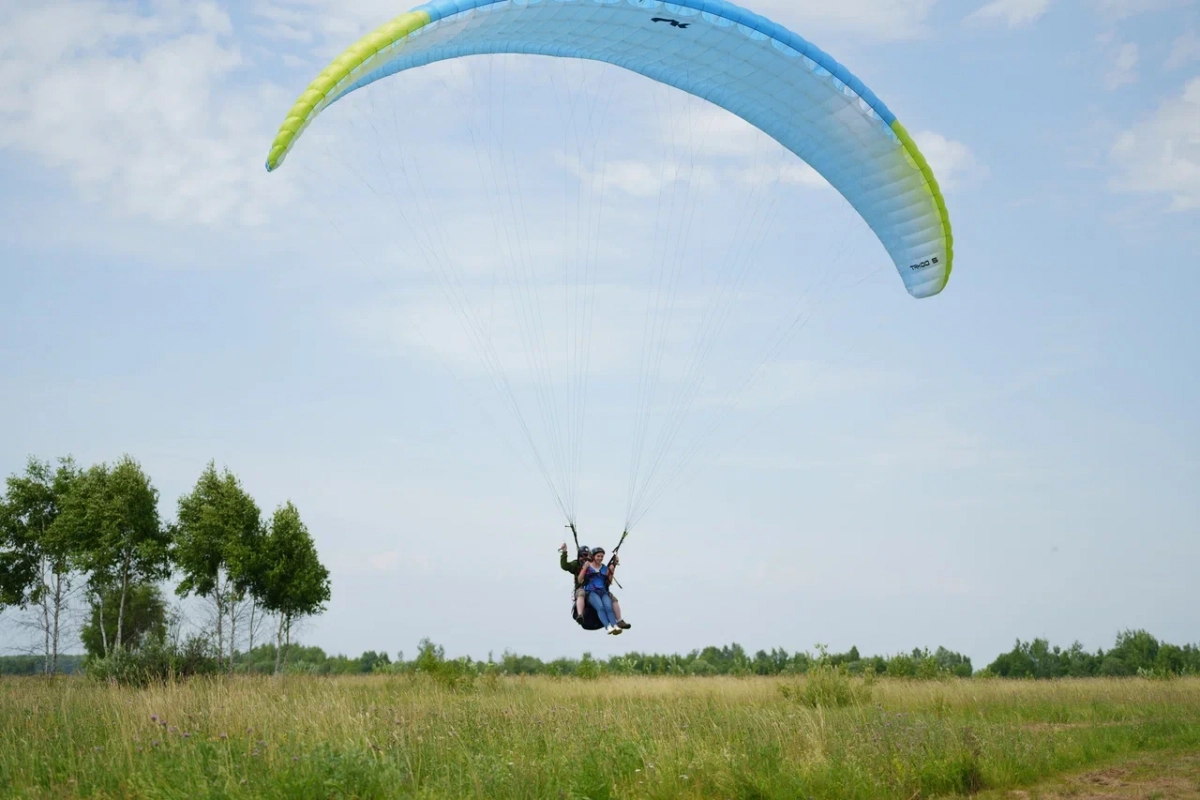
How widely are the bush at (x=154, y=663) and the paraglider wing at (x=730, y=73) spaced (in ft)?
32.9

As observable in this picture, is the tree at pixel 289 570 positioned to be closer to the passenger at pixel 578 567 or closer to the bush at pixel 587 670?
the bush at pixel 587 670

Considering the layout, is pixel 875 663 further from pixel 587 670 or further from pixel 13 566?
pixel 13 566

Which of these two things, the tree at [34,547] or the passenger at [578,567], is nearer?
the passenger at [578,567]

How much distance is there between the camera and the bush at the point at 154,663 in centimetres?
1496

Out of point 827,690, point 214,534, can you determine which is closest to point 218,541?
point 214,534

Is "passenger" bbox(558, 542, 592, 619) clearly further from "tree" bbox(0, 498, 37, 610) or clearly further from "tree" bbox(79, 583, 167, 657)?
"tree" bbox(79, 583, 167, 657)

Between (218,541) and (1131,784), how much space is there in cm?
2311

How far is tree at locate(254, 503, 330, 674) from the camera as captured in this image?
26.4 meters

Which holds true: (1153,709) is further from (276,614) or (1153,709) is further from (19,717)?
(276,614)

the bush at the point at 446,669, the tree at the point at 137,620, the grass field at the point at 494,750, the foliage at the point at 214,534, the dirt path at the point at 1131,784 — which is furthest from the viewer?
the tree at the point at 137,620

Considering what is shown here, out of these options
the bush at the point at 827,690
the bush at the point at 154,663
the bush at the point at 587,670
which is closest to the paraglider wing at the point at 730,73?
the bush at the point at 827,690

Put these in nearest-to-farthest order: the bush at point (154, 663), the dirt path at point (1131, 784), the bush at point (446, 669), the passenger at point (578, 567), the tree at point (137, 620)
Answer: the dirt path at point (1131, 784), the passenger at point (578, 567), the bush at point (154, 663), the bush at point (446, 669), the tree at point (137, 620)

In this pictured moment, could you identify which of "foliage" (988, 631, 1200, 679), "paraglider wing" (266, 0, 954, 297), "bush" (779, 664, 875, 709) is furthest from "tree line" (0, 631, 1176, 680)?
"paraglider wing" (266, 0, 954, 297)

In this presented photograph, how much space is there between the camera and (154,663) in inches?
607
